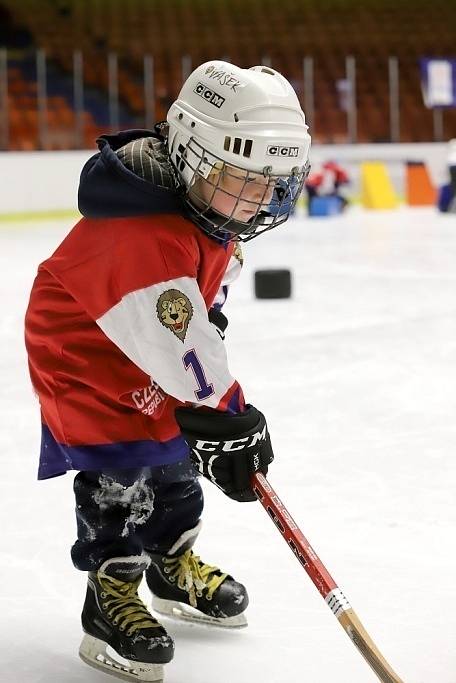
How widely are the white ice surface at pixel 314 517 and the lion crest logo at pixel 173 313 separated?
1.31 ft

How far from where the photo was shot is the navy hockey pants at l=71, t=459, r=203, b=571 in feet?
4.26

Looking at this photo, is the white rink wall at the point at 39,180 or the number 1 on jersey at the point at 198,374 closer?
the number 1 on jersey at the point at 198,374

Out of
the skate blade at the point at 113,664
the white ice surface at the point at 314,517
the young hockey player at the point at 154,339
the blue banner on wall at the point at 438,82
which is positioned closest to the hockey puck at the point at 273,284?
the white ice surface at the point at 314,517

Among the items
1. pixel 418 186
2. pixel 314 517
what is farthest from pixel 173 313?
pixel 418 186

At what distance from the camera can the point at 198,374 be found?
1.15 metres

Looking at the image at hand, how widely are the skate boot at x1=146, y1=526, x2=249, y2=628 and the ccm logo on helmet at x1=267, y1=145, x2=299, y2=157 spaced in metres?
0.51

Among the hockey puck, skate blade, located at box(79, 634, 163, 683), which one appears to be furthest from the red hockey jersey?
the hockey puck

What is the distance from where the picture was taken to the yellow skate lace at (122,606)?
4.30ft

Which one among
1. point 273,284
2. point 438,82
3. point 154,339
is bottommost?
point 438,82

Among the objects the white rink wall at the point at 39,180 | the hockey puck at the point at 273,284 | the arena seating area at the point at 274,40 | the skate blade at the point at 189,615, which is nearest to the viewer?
the skate blade at the point at 189,615

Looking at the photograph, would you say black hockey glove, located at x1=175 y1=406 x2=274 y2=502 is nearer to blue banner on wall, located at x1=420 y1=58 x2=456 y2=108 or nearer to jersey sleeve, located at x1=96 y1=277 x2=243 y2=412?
jersey sleeve, located at x1=96 y1=277 x2=243 y2=412

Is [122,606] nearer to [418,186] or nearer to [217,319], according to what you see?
[217,319]

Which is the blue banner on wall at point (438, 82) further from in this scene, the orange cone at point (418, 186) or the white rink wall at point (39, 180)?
the white rink wall at point (39, 180)

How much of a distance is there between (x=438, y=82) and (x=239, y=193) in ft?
36.5
